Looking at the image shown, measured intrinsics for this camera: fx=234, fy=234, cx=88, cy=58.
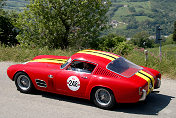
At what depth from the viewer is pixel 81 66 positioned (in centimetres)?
619

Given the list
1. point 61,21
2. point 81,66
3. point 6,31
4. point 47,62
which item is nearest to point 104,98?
point 81,66

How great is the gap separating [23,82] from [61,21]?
42.2ft

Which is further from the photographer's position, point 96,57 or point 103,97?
point 96,57

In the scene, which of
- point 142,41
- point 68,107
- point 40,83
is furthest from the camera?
point 142,41

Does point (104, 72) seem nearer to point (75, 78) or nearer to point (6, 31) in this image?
point (75, 78)

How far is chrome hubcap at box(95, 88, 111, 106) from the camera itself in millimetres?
5785

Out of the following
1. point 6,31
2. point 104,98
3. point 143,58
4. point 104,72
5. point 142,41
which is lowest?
point 142,41

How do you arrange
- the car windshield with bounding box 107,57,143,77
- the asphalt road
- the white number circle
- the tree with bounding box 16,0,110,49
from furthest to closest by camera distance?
1. the tree with bounding box 16,0,110,49
2. the white number circle
3. the car windshield with bounding box 107,57,143,77
4. the asphalt road

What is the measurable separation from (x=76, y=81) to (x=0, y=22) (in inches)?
973

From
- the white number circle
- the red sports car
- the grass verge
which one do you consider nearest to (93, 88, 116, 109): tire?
the red sports car

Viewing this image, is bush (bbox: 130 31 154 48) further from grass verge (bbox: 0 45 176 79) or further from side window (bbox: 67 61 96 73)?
side window (bbox: 67 61 96 73)

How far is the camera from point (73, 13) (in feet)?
64.2

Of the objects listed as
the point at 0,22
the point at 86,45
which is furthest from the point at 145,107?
the point at 0,22

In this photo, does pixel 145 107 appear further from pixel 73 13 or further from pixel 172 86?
pixel 73 13
